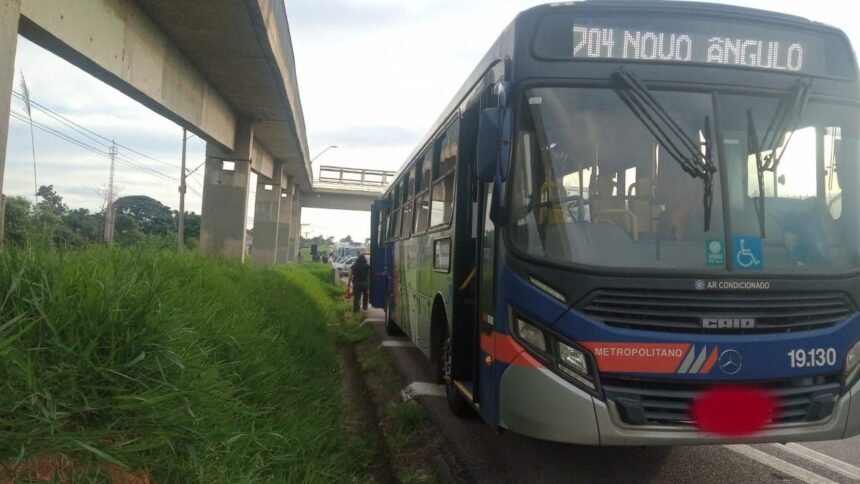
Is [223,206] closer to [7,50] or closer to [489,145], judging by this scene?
[7,50]

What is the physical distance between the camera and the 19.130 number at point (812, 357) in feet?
13.9

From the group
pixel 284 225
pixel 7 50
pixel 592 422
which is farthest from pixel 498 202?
pixel 284 225

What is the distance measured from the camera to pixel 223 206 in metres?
21.2

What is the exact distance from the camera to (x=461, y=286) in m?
6.03

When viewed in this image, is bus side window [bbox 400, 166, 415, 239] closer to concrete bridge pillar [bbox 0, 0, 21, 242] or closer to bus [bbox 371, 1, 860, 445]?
bus [bbox 371, 1, 860, 445]

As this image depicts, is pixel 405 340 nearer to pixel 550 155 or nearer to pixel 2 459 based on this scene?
pixel 550 155

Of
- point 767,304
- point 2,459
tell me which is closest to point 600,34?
point 767,304

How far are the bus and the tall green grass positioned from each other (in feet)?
4.93

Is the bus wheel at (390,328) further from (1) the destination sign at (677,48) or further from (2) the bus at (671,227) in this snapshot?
(1) the destination sign at (677,48)

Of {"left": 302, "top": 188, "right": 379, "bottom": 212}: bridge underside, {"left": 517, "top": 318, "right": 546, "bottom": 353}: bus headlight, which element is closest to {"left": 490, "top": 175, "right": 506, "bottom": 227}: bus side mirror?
{"left": 517, "top": 318, "right": 546, "bottom": 353}: bus headlight

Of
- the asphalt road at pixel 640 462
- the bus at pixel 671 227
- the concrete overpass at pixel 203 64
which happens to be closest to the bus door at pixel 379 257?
the concrete overpass at pixel 203 64

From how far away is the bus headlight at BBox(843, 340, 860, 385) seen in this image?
4.38 metres

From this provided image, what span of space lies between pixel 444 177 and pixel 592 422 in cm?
341

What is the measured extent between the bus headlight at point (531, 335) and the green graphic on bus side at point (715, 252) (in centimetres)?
115
